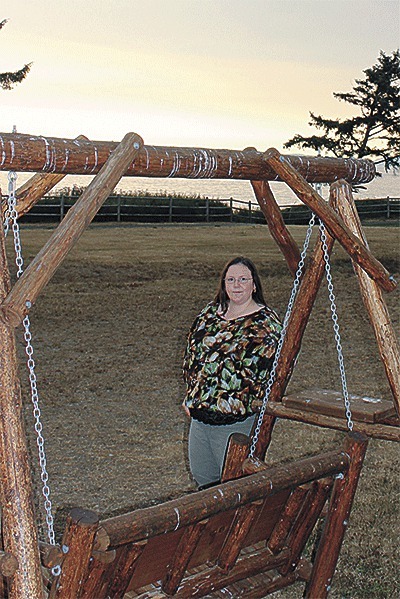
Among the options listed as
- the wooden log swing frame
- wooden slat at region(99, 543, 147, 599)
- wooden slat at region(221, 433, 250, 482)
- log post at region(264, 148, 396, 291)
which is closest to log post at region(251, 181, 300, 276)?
the wooden log swing frame

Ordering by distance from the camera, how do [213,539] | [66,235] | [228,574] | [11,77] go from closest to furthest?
[66,235] → [213,539] → [228,574] → [11,77]

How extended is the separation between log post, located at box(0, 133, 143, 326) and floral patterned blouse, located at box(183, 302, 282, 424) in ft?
4.49

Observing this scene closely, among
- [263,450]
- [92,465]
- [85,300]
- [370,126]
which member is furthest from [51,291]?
[370,126]

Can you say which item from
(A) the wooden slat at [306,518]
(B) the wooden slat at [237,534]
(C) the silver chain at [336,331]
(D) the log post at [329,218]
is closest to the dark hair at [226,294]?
(C) the silver chain at [336,331]

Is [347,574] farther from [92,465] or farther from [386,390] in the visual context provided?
[386,390]

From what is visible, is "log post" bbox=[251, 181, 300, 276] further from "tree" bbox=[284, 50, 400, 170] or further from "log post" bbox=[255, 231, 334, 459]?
"tree" bbox=[284, 50, 400, 170]

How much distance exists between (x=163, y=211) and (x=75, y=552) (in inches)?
973

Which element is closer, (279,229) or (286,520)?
(286,520)

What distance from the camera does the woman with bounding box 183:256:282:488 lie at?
4.51 metres

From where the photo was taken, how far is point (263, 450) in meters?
4.90

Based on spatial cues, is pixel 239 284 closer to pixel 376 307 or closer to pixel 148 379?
pixel 376 307

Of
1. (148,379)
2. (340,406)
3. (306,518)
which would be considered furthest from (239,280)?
(148,379)

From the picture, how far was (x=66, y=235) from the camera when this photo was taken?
128 inches

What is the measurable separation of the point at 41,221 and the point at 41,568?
72.7 ft
